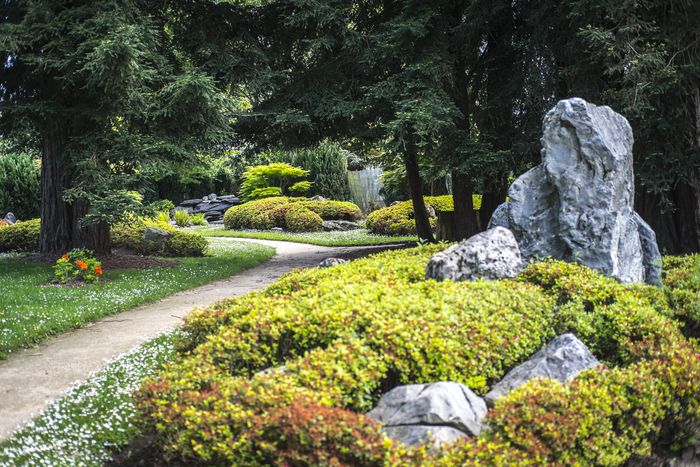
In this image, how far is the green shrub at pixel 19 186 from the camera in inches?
961

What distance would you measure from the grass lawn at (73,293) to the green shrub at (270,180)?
14.5m

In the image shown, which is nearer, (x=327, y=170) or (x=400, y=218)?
(x=400, y=218)

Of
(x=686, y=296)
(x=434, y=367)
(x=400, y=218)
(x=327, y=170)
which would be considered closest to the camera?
(x=434, y=367)

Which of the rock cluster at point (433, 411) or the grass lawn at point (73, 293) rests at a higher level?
the grass lawn at point (73, 293)

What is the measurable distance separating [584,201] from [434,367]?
3149 mm

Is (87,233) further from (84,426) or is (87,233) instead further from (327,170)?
(327,170)

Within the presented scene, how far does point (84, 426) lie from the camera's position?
464cm

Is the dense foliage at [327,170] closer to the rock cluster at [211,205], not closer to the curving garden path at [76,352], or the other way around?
the rock cluster at [211,205]

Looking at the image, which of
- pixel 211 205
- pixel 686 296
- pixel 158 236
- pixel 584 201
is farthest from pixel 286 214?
pixel 686 296

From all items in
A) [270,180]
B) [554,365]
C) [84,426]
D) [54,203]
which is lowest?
[84,426]

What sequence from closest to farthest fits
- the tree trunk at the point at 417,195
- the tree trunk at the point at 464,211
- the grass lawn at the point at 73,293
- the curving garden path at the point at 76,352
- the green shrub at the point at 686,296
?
the curving garden path at the point at 76,352
the green shrub at the point at 686,296
the grass lawn at the point at 73,293
the tree trunk at the point at 464,211
the tree trunk at the point at 417,195

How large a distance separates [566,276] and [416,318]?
212 cm

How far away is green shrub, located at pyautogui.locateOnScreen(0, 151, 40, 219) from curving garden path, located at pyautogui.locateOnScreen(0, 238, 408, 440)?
683 inches

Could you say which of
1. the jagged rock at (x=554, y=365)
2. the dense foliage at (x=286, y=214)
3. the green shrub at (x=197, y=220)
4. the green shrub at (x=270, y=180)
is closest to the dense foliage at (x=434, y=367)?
the jagged rock at (x=554, y=365)
